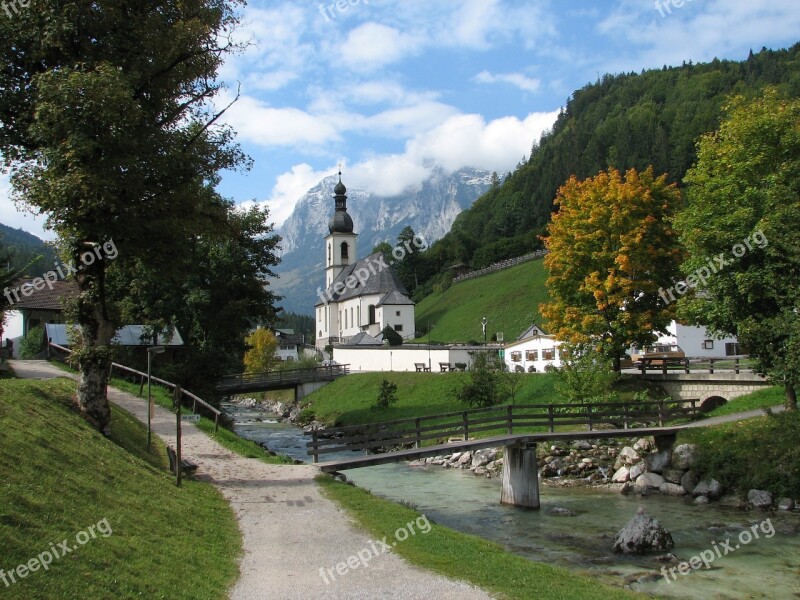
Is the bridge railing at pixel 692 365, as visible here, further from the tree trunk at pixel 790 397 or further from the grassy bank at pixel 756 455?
the grassy bank at pixel 756 455

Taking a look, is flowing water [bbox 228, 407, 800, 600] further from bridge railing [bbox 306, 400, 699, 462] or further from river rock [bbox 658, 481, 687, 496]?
bridge railing [bbox 306, 400, 699, 462]

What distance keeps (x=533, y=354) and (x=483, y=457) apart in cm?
1830

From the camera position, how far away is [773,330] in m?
22.7

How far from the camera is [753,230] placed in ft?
78.9

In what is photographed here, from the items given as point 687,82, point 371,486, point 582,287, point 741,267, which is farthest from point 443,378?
point 687,82

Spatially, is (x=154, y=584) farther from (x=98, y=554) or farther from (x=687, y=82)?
(x=687, y=82)

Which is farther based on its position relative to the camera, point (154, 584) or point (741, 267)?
point (741, 267)

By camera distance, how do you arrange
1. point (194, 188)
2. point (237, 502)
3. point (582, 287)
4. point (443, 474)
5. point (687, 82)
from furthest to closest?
→ point (687, 82) < point (582, 287) < point (443, 474) < point (194, 188) < point (237, 502)

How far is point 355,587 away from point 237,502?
6.13m

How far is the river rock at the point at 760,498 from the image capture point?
20.1 metres

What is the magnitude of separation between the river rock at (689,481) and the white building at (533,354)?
2073cm

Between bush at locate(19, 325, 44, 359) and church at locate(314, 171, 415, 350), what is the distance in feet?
139

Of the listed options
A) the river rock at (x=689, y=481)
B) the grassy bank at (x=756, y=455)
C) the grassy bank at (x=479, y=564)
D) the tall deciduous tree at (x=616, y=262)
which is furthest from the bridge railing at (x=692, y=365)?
the grassy bank at (x=479, y=564)

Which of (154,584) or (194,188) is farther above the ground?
(194,188)
